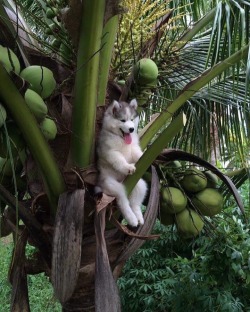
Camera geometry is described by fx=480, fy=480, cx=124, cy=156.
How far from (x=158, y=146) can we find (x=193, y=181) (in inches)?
17.7

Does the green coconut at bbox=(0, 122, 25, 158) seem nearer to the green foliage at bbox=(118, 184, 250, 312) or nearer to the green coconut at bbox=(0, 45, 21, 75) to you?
the green coconut at bbox=(0, 45, 21, 75)

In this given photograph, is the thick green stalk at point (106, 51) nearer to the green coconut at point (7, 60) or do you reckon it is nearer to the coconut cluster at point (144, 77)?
the coconut cluster at point (144, 77)

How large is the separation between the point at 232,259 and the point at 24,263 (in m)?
1.03

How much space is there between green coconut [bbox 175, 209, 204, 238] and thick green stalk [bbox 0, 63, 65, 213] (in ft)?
1.74

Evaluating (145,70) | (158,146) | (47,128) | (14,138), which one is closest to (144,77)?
(145,70)

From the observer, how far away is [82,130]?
1.58m

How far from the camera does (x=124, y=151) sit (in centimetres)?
159

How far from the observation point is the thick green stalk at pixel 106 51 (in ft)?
5.44

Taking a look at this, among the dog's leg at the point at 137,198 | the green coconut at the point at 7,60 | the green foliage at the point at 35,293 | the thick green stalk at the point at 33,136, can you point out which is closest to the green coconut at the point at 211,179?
the dog's leg at the point at 137,198

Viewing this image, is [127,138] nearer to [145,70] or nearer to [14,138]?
[145,70]

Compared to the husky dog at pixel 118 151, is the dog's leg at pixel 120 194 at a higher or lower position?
lower

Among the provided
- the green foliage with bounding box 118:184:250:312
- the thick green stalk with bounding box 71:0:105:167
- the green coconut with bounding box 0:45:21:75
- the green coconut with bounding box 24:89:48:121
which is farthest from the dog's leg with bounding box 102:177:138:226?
the green foliage with bounding box 118:184:250:312

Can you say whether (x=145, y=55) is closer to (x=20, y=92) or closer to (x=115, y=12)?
(x=115, y=12)

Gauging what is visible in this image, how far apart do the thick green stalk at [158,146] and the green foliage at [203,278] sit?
76cm
